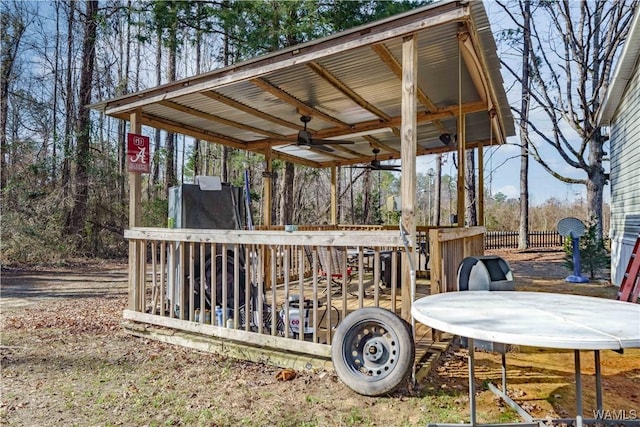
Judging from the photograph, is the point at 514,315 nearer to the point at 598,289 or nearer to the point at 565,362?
the point at 565,362

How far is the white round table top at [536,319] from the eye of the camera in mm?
1668

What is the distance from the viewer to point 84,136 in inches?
462

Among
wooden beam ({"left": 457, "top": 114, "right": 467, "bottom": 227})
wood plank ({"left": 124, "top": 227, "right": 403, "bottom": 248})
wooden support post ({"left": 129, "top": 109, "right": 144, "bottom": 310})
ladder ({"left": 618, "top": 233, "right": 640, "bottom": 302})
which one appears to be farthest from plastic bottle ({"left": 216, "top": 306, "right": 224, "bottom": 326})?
ladder ({"left": 618, "top": 233, "right": 640, "bottom": 302})

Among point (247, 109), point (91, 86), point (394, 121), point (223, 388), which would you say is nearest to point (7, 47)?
point (91, 86)

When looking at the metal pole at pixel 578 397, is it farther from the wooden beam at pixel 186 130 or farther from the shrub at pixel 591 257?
the shrub at pixel 591 257

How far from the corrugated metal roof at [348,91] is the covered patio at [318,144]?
2 centimetres

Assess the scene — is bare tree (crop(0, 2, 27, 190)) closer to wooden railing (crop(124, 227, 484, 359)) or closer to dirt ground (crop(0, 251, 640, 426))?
dirt ground (crop(0, 251, 640, 426))

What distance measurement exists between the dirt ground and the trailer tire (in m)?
0.14

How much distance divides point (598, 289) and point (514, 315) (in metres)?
6.83

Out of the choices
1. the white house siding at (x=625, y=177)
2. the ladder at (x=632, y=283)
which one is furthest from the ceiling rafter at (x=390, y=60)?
the white house siding at (x=625, y=177)

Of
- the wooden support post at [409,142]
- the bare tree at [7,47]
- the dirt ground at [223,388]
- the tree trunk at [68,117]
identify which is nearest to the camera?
the dirt ground at [223,388]

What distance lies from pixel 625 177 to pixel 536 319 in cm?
760

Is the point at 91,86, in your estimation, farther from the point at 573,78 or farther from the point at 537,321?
the point at 573,78

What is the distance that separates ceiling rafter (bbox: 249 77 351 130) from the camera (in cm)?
416
